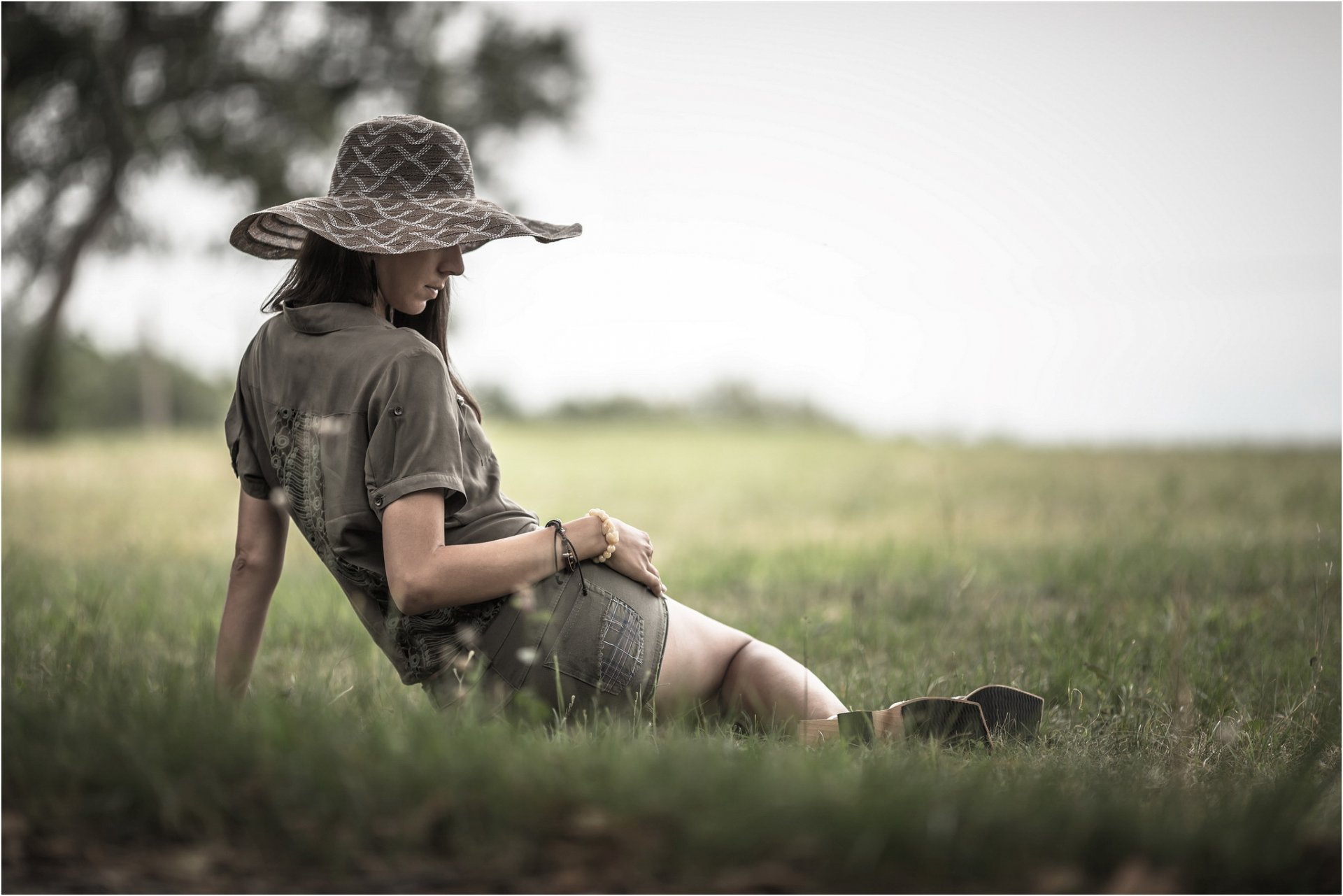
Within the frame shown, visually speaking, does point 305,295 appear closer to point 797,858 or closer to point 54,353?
point 797,858

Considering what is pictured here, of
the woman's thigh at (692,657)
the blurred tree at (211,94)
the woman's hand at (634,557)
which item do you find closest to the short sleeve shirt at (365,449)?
the woman's hand at (634,557)

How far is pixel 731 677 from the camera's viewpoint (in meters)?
3.03

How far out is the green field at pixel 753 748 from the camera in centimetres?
189

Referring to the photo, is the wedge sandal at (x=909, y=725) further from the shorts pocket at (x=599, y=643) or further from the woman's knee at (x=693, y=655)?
the shorts pocket at (x=599, y=643)

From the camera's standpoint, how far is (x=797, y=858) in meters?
1.88

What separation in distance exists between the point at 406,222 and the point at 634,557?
1023mm

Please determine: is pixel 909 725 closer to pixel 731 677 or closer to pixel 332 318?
pixel 731 677

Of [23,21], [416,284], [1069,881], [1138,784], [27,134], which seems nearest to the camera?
[1069,881]

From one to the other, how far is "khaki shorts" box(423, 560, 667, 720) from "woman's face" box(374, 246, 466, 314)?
2.63 feet

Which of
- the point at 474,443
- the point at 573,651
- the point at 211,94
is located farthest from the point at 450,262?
the point at 211,94

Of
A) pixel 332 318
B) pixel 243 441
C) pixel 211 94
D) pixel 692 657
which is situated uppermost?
pixel 211 94

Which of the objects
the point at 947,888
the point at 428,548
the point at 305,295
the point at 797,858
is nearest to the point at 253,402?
the point at 305,295

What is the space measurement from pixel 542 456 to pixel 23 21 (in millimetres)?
8884

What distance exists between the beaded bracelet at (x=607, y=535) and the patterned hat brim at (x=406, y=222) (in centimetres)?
73
